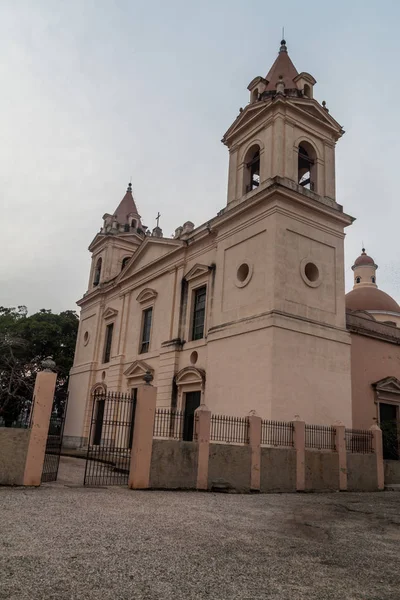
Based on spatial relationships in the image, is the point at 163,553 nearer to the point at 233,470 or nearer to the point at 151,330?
the point at 233,470

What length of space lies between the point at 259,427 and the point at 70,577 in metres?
8.17

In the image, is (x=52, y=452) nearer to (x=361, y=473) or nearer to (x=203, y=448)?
(x=203, y=448)

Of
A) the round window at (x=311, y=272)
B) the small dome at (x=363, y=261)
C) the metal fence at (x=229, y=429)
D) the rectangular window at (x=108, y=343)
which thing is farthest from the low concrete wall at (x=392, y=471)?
the small dome at (x=363, y=261)

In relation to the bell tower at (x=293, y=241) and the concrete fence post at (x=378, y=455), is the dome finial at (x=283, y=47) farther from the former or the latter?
the concrete fence post at (x=378, y=455)

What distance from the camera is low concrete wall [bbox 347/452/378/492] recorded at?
1347 cm

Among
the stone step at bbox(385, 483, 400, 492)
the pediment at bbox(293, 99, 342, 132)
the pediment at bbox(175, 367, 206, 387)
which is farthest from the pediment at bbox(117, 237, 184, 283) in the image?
the stone step at bbox(385, 483, 400, 492)

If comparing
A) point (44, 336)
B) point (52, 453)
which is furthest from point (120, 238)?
point (52, 453)

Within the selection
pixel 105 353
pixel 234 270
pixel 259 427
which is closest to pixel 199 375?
pixel 234 270

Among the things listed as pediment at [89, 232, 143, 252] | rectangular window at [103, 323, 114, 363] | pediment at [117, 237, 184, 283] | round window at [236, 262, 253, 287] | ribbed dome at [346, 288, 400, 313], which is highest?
pediment at [89, 232, 143, 252]

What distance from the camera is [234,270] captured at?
16453 mm

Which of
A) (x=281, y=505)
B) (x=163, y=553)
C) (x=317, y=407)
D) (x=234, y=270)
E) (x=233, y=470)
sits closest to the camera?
(x=163, y=553)

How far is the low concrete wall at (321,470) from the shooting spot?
1269cm

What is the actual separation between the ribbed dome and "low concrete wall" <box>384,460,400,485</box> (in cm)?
1468

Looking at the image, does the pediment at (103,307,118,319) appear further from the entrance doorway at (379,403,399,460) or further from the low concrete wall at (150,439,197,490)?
the low concrete wall at (150,439,197,490)
